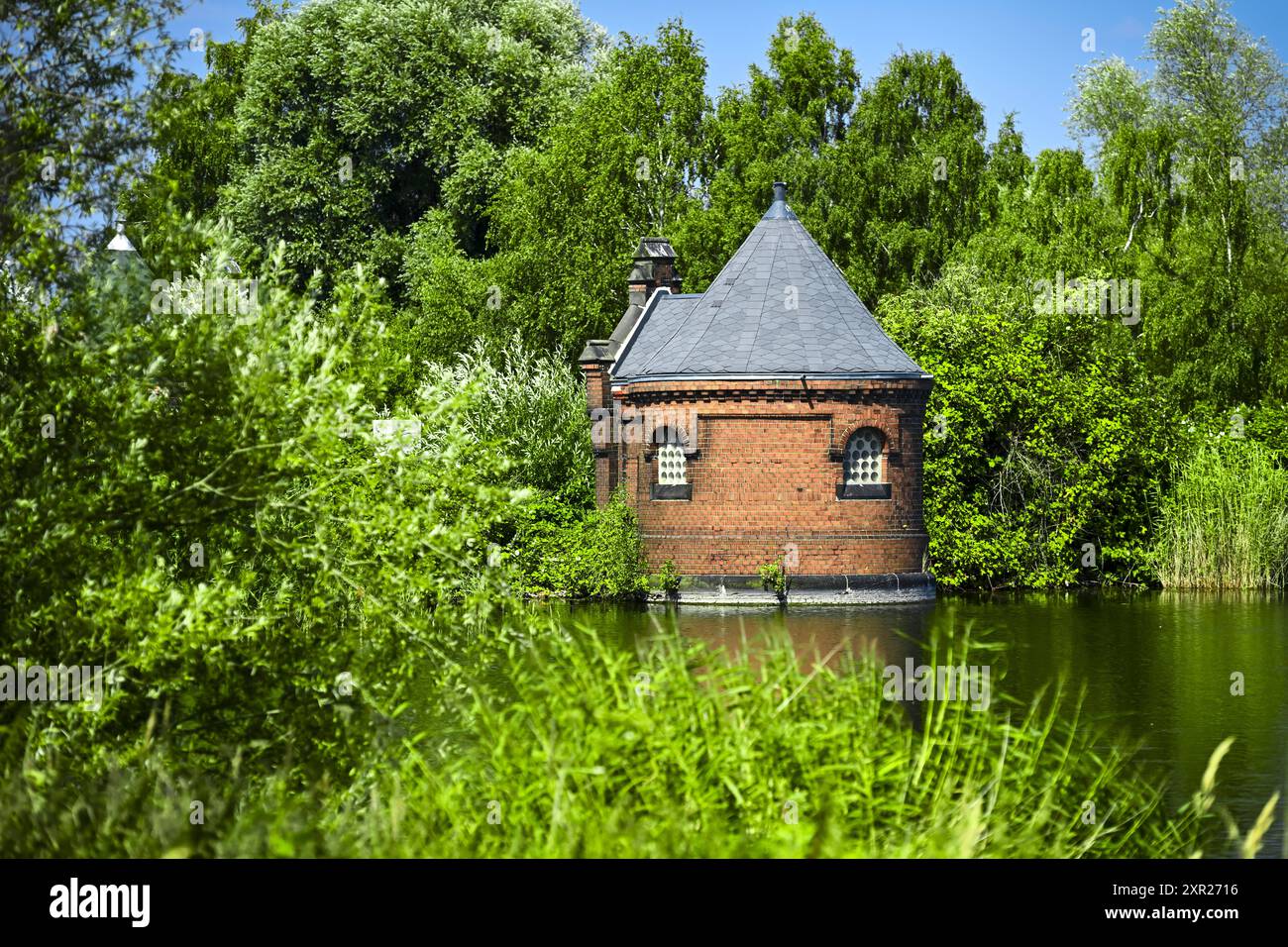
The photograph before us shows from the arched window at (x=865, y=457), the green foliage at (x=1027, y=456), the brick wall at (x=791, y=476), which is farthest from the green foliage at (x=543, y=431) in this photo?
the green foliage at (x=1027, y=456)

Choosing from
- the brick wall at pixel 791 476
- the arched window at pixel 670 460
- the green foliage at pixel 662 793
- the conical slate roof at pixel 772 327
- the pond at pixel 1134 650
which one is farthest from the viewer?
the arched window at pixel 670 460

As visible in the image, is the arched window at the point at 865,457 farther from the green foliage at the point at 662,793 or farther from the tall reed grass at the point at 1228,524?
the green foliage at the point at 662,793

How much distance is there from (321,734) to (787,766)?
12.8 feet

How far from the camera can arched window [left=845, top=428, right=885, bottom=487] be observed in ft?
101

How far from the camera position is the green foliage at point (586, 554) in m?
31.6

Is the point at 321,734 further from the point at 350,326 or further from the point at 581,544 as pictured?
the point at 581,544

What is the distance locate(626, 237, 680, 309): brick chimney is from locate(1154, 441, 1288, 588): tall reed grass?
12241mm

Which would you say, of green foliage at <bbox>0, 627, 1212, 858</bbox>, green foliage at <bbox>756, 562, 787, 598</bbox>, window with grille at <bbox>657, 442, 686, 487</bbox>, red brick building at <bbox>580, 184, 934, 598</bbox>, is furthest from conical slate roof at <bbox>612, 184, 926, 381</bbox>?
green foliage at <bbox>0, 627, 1212, 858</bbox>

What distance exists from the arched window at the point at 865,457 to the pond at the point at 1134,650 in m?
2.56

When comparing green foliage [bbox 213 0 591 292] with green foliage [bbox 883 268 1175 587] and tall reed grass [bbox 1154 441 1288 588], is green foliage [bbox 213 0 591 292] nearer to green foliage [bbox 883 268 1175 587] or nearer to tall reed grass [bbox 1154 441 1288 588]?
green foliage [bbox 883 268 1175 587]

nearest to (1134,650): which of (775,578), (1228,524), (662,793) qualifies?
(775,578)

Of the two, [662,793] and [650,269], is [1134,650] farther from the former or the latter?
[662,793]

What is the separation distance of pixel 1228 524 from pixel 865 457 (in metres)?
8.44
